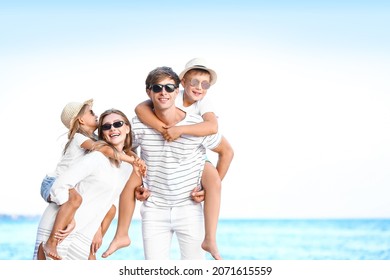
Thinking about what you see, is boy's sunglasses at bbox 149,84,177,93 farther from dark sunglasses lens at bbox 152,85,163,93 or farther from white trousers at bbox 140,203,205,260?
white trousers at bbox 140,203,205,260

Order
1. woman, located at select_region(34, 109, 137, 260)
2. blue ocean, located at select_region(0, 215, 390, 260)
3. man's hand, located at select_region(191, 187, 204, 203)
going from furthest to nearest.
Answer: blue ocean, located at select_region(0, 215, 390, 260), man's hand, located at select_region(191, 187, 204, 203), woman, located at select_region(34, 109, 137, 260)

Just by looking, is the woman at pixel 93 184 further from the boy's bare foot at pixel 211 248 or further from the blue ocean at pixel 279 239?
the blue ocean at pixel 279 239

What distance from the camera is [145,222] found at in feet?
16.8

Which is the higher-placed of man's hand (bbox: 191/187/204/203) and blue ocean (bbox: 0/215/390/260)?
man's hand (bbox: 191/187/204/203)

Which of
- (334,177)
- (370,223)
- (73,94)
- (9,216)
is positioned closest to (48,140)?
(73,94)

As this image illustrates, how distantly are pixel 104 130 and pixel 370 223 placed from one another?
50.5 ft

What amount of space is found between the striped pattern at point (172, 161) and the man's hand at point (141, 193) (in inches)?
1.3

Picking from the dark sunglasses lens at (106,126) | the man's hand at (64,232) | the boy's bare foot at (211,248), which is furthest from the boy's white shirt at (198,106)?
the man's hand at (64,232)

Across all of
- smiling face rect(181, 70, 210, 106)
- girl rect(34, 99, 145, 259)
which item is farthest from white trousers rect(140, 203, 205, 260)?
smiling face rect(181, 70, 210, 106)

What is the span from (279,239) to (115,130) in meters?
14.1

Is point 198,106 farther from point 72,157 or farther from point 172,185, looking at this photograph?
point 72,157

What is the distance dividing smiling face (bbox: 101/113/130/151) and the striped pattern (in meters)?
0.10

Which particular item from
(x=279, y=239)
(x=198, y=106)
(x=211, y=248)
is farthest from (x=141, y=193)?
(x=279, y=239)

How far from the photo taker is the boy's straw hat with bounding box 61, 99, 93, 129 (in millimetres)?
5121
